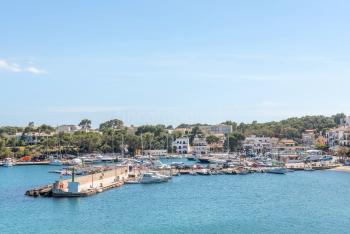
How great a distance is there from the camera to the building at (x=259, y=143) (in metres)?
109

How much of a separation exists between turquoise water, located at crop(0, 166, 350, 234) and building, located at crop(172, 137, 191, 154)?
5705 centimetres

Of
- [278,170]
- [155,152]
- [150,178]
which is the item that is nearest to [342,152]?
[278,170]

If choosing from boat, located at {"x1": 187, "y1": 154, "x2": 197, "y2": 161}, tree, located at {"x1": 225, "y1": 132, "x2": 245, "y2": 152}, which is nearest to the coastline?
boat, located at {"x1": 187, "y1": 154, "x2": 197, "y2": 161}

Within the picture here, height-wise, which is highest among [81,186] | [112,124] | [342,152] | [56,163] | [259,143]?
[112,124]

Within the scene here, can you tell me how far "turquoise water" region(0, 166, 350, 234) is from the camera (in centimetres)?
3169

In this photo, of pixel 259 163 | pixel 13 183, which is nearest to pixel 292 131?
pixel 259 163

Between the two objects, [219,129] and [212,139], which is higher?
[219,129]

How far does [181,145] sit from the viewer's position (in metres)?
113

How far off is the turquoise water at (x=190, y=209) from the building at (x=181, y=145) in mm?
57051

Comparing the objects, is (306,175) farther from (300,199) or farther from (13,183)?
(13,183)

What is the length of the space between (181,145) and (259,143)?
15.4 meters

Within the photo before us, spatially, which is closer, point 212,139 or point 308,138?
point 308,138

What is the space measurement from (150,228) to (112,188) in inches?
721

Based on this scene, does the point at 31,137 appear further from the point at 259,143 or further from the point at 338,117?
the point at 338,117
